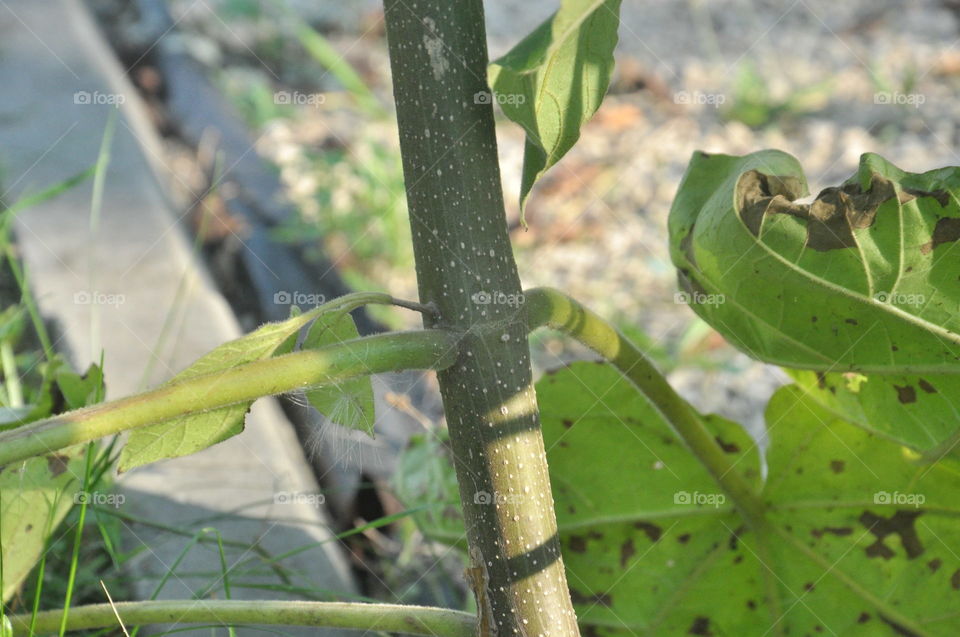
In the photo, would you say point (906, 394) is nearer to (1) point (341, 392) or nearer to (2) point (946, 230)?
(2) point (946, 230)

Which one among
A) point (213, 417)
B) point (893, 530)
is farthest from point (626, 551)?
point (213, 417)

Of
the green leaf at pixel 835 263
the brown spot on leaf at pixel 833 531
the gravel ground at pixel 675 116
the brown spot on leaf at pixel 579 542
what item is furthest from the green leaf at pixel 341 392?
the gravel ground at pixel 675 116

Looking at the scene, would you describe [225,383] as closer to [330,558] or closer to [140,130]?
[330,558]

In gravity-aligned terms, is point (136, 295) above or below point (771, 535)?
above

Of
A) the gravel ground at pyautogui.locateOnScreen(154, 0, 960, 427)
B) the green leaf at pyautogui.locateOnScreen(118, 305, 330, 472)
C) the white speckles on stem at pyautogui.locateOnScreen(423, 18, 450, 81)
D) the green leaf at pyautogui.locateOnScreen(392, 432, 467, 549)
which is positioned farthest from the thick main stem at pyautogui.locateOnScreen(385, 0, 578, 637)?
the gravel ground at pyautogui.locateOnScreen(154, 0, 960, 427)

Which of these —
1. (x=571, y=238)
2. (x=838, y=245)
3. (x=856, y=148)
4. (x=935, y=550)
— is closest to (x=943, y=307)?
(x=838, y=245)

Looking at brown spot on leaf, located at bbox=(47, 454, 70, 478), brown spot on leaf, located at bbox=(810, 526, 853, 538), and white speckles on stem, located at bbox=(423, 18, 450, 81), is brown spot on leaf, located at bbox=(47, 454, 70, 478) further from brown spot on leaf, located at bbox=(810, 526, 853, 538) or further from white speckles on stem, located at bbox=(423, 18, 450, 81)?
brown spot on leaf, located at bbox=(810, 526, 853, 538)

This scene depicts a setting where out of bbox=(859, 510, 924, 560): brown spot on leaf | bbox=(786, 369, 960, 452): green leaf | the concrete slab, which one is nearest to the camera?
bbox=(786, 369, 960, 452): green leaf
